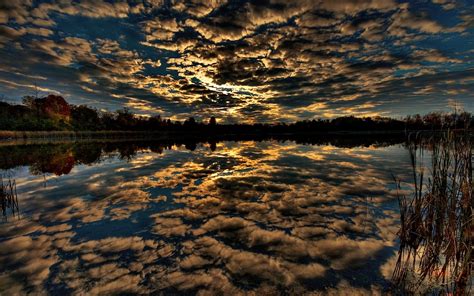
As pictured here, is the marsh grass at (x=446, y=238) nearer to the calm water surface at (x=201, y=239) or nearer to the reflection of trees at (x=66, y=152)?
the calm water surface at (x=201, y=239)

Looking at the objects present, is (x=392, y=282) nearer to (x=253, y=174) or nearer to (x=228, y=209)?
(x=228, y=209)

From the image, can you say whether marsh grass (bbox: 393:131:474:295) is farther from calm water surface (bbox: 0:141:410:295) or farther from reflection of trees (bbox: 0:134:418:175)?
reflection of trees (bbox: 0:134:418:175)

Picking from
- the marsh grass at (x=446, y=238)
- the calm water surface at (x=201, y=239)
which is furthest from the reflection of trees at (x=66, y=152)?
the marsh grass at (x=446, y=238)

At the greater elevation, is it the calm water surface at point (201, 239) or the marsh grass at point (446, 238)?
the marsh grass at point (446, 238)

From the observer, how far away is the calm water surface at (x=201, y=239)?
4.69 meters

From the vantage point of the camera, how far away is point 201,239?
21.9 feet

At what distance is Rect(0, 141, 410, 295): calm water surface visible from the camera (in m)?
4.69

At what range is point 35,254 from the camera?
5.86 meters

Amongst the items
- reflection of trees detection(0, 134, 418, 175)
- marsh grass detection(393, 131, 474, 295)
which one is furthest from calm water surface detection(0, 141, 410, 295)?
reflection of trees detection(0, 134, 418, 175)

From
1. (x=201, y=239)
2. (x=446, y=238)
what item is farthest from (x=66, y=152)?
(x=446, y=238)

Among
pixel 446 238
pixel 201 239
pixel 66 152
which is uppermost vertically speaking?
pixel 446 238

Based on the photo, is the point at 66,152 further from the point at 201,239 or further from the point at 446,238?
the point at 446,238

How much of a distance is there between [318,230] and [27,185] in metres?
17.2

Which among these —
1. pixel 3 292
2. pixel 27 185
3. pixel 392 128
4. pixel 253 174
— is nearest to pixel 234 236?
pixel 3 292
